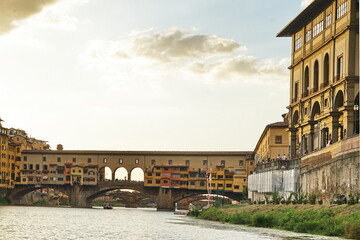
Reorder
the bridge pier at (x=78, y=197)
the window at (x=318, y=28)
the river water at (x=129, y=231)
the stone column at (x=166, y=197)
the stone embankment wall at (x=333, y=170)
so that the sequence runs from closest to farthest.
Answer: the river water at (x=129, y=231)
the stone embankment wall at (x=333, y=170)
the window at (x=318, y=28)
the stone column at (x=166, y=197)
the bridge pier at (x=78, y=197)

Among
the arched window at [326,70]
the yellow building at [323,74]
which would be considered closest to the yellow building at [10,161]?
the yellow building at [323,74]

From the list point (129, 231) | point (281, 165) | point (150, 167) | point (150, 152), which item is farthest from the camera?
point (150, 152)

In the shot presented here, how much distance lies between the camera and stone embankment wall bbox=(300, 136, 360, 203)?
40250 mm

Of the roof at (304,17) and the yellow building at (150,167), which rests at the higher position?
the roof at (304,17)

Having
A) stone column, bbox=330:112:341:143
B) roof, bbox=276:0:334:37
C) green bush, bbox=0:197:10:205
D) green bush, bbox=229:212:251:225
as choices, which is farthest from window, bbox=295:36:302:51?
green bush, bbox=0:197:10:205

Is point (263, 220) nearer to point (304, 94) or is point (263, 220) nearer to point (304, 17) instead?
point (304, 94)

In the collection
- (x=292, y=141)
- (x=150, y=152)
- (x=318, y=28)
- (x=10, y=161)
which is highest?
(x=318, y=28)

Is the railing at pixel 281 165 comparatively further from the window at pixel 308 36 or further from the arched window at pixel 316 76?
the window at pixel 308 36

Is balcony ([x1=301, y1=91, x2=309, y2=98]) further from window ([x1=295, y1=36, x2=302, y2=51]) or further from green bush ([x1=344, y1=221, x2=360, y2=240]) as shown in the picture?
green bush ([x1=344, y1=221, x2=360, y2=240])

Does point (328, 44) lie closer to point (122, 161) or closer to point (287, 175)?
point (287, 175)

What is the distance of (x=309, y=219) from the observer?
40.2 m

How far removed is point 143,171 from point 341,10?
8136 centimetres

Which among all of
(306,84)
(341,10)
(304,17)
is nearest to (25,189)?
(306,84)

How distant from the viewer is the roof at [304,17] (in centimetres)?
5836
